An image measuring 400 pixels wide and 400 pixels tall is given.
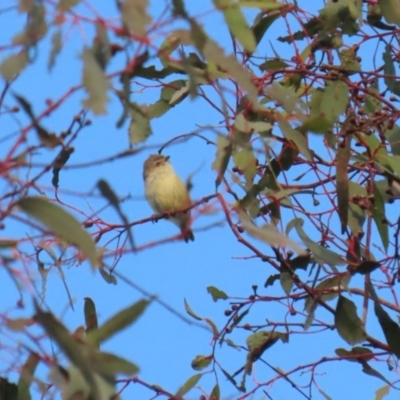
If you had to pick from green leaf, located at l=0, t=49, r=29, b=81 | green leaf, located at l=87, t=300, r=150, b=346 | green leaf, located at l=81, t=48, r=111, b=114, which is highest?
green leaf, located at l=0, t=49, r=29, b=81

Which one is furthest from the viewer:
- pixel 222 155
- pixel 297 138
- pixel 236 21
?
pixel 297 138

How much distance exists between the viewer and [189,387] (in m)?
2.66

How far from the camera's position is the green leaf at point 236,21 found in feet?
5.28

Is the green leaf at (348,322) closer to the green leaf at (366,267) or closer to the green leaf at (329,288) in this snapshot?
the green leaf at (329,288)

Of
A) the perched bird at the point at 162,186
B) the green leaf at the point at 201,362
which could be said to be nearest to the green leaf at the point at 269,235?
the green leaf at the point at 201,362

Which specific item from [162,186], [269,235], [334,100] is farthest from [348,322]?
[162,186]

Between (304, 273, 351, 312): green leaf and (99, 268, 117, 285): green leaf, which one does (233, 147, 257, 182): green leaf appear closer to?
(304, 273, 351, 312): green leaf

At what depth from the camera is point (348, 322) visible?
251 centimetres

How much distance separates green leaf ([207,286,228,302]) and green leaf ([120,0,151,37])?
1.37 metres

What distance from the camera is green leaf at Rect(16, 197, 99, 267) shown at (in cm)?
142

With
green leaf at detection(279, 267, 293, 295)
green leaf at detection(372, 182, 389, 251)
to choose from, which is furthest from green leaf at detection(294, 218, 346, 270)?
green leaf at detection(372, 182, 389, 251)

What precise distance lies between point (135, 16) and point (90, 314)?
97cm

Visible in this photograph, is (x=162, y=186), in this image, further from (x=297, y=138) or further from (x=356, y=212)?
(x=297, y=138)

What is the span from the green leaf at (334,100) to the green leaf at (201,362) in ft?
2.15
